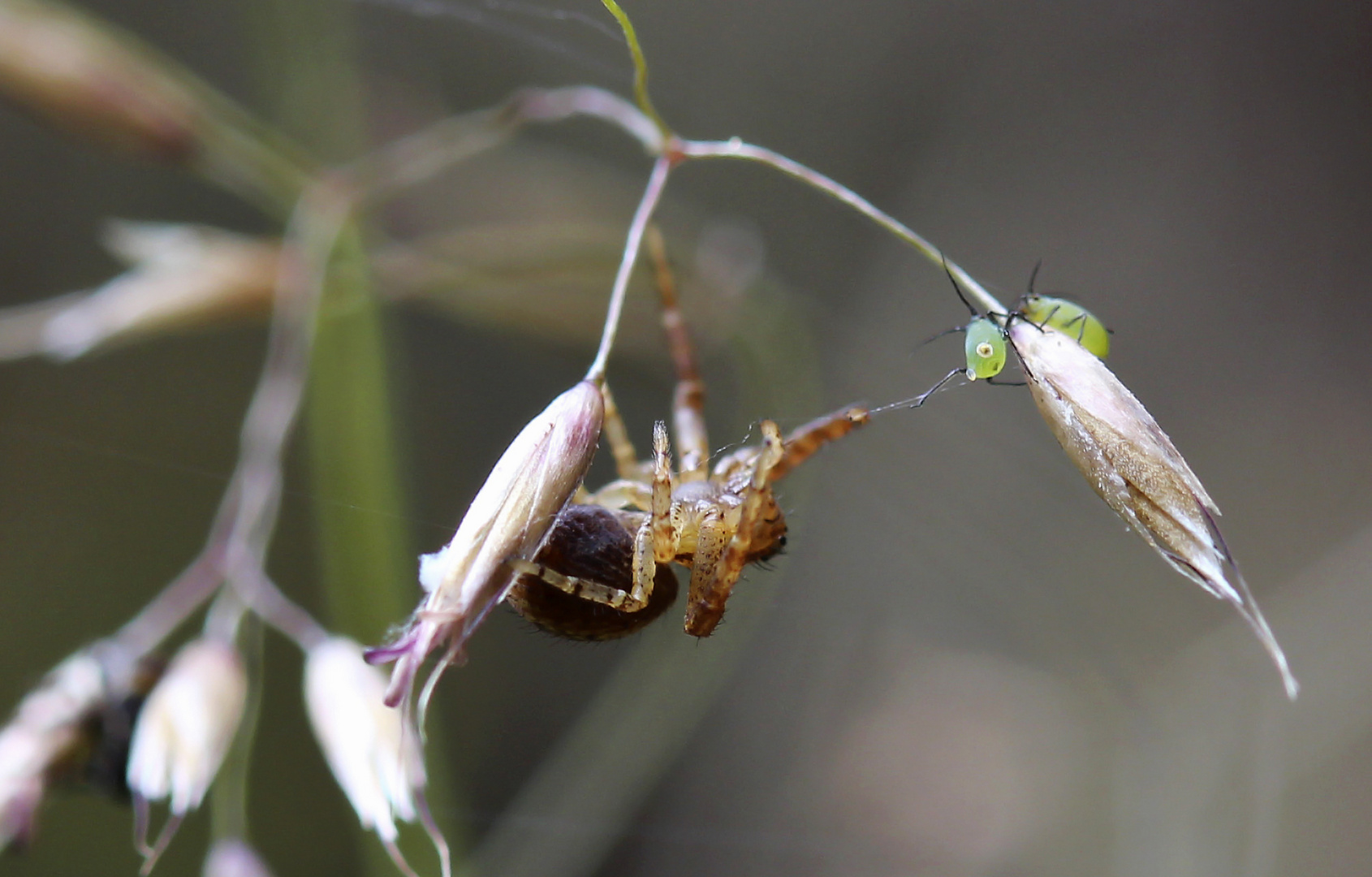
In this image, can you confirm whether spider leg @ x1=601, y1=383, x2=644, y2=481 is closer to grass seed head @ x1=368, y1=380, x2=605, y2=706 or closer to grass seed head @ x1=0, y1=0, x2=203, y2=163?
grass seed head @ x1=368, y1=380, x2=605, y2=706

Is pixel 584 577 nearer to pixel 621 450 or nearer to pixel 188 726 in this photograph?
pixel 621 450

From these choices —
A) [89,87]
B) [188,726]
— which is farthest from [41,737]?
[89,87]

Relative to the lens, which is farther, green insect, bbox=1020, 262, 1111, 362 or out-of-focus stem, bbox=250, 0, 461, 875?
out-of-focus stem, bbox=250, 0, 461, 875

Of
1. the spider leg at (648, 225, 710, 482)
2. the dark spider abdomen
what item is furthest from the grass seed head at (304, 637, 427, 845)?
the spider leg at (648, 225, 710, 482)

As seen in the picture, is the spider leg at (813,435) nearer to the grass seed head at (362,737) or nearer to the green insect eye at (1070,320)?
the green insect eye at (1070,320)

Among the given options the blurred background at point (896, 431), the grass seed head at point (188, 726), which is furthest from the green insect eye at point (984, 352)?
the blurred background at point (896, 431)

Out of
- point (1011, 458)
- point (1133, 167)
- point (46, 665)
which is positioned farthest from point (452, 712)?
point (1133, 167)
